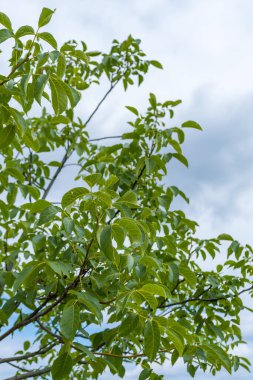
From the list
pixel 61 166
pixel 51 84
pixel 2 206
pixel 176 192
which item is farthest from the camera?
pixel 61 166

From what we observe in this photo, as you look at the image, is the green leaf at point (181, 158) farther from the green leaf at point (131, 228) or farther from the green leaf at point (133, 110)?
the green leaf at point (131, 228)

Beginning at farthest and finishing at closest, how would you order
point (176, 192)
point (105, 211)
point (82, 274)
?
point (176, 192) < point (82, 274) < point (105, 211)

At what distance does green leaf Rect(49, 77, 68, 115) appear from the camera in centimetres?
224

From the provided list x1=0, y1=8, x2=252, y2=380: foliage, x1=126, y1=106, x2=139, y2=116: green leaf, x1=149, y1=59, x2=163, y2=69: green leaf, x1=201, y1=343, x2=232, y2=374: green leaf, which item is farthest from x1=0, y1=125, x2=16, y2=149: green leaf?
x1=149, y1=59, x2=163, y2=69: green leaf

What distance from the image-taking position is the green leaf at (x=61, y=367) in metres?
2.46

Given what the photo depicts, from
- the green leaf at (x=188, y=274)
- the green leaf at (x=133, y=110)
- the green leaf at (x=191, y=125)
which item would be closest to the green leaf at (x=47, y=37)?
the green leaf at (x=188, y=274)

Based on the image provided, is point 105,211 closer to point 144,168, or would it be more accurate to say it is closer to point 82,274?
point 82,274

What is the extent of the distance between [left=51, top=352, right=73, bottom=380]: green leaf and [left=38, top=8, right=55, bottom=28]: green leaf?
163 cm

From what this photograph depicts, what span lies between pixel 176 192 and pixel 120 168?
20.2 inches

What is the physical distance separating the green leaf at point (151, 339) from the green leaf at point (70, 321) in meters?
0.33

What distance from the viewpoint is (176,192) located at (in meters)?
3.99

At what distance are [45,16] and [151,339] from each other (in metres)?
1.55

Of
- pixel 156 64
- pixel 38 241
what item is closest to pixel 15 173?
pixel 38 241

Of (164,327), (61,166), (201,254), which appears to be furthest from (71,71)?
(164,327)
